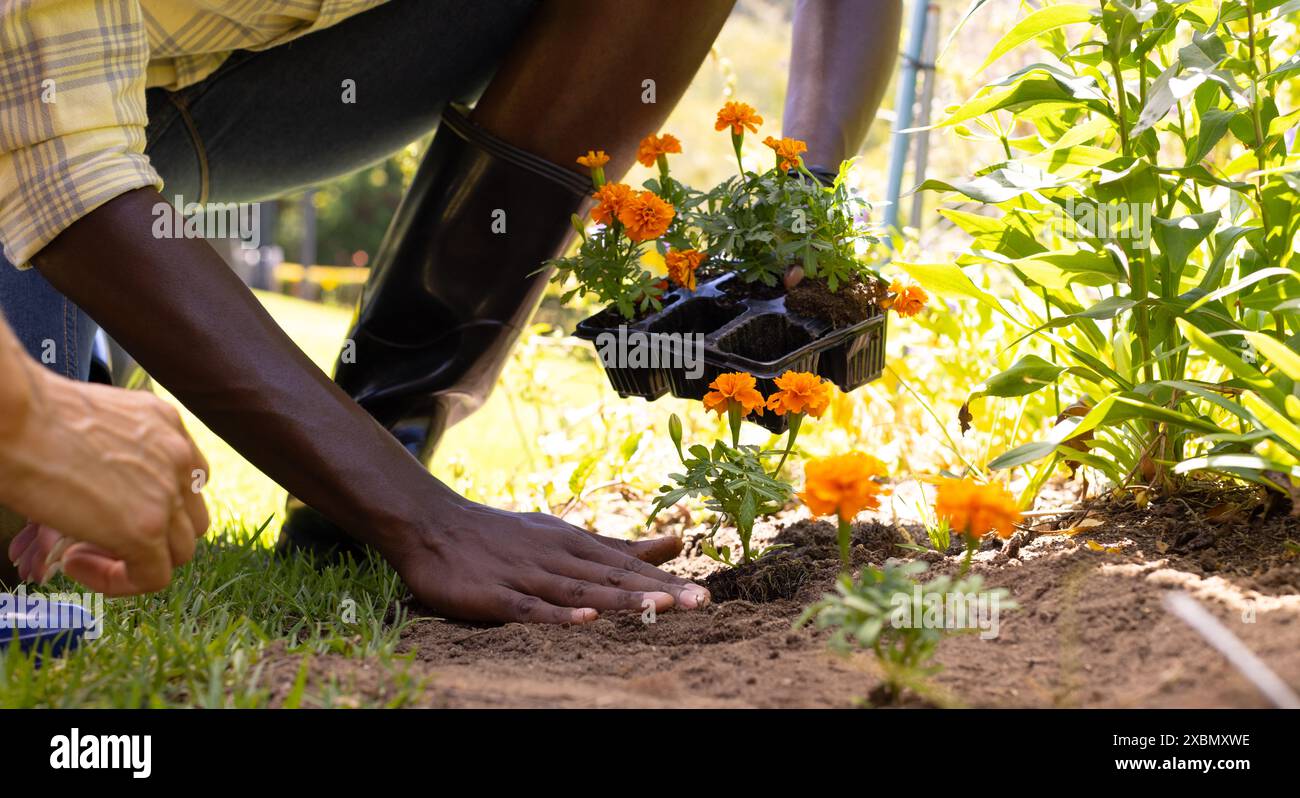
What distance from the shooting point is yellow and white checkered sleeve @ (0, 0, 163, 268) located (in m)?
1.31

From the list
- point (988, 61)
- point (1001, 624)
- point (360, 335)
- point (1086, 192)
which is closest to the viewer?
point (1001, 624)

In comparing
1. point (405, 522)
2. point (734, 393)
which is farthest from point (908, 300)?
point (405, 522)

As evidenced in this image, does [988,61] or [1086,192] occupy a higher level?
[988,61]

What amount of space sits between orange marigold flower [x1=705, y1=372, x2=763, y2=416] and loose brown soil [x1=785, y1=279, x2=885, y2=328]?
0.18 meters

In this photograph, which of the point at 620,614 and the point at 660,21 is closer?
the point at 620,614

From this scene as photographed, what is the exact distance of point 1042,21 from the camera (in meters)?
1.47

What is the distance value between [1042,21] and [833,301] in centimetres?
46

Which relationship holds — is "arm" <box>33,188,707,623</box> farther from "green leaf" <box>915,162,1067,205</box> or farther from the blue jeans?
"green leaf" <box>915,162,1067,205</box>

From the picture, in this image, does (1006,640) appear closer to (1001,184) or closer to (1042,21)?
(1001,184)

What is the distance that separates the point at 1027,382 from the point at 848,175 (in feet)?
1.29
